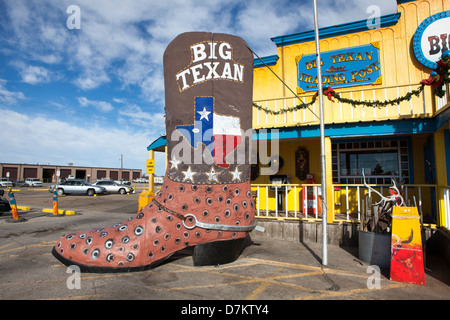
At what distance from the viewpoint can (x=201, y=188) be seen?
3.15 meters

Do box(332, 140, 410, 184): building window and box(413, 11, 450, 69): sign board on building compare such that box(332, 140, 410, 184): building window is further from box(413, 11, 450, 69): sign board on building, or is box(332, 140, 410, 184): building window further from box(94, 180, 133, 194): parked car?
box(94, 180, 133, 194): parked car

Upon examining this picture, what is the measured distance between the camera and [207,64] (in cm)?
330

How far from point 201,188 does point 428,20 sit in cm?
757

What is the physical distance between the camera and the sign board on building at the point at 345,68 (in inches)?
275

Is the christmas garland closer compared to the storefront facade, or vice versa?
the christmas garland

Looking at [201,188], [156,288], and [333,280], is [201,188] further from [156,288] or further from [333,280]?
[333,280]

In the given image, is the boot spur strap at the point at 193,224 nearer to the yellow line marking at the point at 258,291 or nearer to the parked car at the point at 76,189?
the yellow line marking at the point at 258,291

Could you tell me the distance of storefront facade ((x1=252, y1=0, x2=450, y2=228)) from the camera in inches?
208

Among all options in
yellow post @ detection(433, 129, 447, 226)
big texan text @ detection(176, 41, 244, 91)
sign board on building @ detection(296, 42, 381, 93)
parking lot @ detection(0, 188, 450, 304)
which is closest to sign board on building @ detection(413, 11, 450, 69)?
sign board on building @ detection(296, 42, 381, 93)

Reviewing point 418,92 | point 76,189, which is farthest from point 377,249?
point 76,189

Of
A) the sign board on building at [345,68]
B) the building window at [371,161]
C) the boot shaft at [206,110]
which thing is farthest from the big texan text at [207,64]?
the building window at [371,161]

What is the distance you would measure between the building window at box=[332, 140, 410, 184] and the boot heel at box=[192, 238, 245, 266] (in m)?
4.90

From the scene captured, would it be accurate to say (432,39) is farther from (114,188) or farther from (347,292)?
(114,188)
